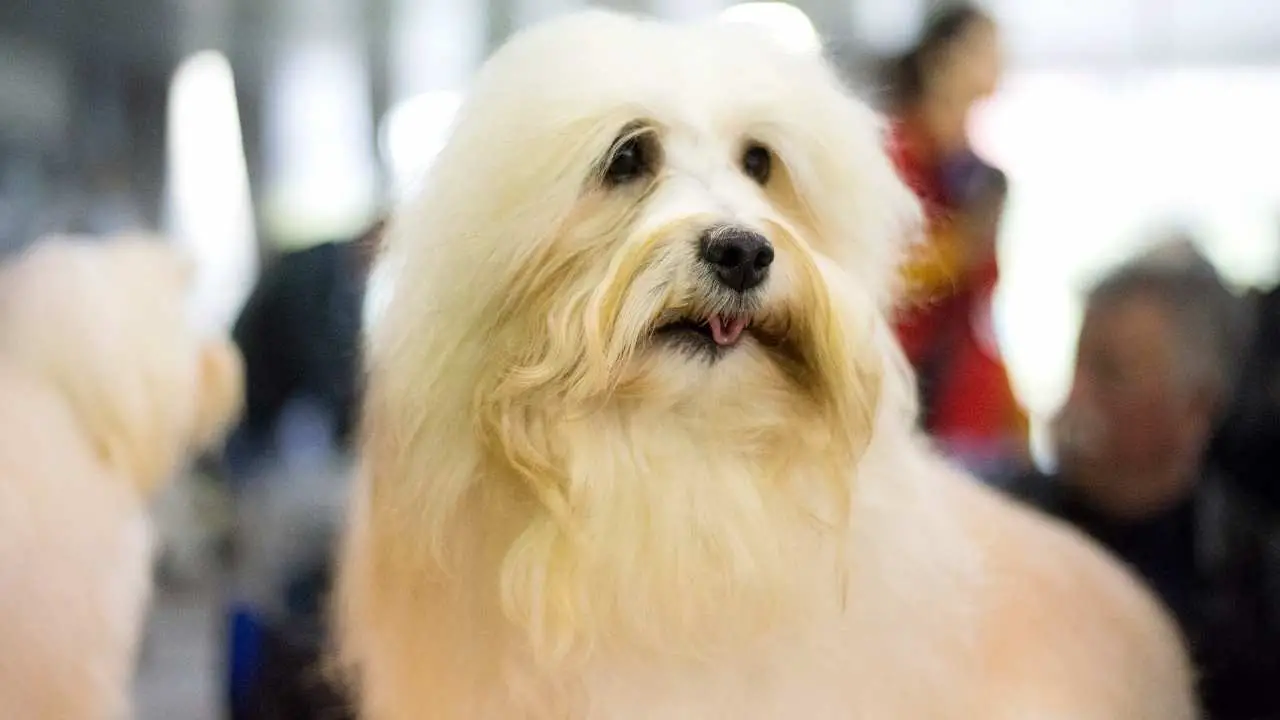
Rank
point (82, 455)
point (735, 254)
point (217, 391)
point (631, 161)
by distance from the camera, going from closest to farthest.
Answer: point (735, 254) → point (631, 161) → point (82, 455) → point (217, 391)

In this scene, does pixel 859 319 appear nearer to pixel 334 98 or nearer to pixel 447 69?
pixel 447 69

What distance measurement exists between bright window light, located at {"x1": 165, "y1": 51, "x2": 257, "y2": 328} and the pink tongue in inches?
24.1

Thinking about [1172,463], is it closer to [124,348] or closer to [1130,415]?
[1130,415]

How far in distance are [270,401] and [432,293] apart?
16.5 inches

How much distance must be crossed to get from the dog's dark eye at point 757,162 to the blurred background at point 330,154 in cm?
20

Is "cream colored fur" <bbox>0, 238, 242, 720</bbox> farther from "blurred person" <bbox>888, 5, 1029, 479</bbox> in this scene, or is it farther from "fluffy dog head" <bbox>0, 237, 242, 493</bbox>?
"blurred person" <bbox>888, 5, 1029, 479</bbox>

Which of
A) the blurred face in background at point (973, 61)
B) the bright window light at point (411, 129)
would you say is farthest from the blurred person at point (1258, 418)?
the bright window light at point (411, 129)

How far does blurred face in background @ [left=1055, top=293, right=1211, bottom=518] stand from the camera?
1452 millimetres

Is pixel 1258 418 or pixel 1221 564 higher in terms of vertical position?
pixel 1258 418

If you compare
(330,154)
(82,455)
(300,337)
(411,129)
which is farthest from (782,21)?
(82,455)

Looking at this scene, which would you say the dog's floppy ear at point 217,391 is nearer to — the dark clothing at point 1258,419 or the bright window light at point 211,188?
the bright window light at point 211,188

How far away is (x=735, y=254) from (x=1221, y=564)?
3.02ft

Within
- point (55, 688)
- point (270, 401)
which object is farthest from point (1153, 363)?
point (55, 688)

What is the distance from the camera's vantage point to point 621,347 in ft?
2.89
